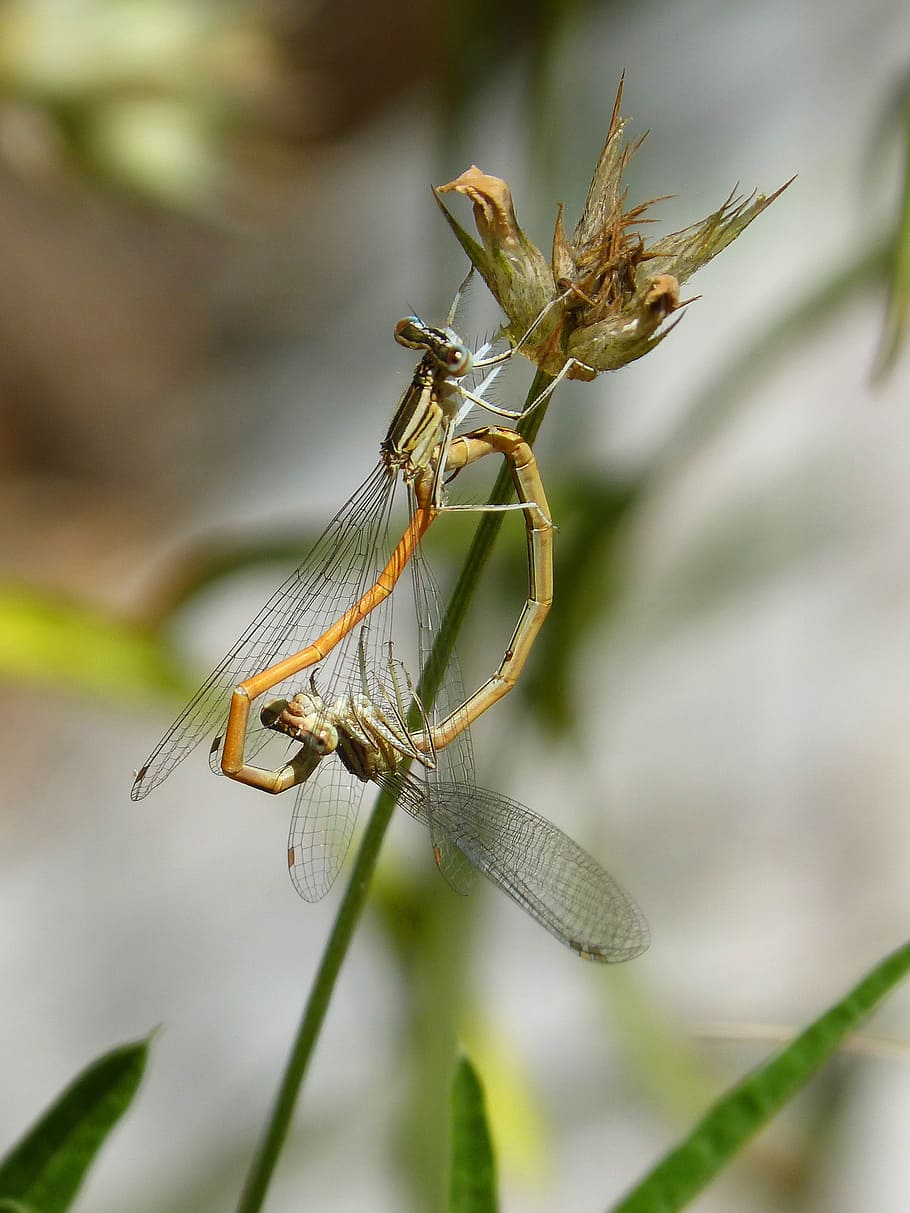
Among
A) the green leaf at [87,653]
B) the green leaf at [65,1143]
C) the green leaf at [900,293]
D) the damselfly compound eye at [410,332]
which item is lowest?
the green leaf at [65,1143]

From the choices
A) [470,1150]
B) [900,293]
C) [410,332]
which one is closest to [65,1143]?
[470,1150]

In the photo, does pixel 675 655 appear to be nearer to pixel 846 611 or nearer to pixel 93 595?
pixel 846 611

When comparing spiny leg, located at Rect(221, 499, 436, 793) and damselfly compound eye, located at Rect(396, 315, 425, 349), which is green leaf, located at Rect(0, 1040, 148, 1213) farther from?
damselfly compound eye, located at Rect(396, 315, 425, 349)

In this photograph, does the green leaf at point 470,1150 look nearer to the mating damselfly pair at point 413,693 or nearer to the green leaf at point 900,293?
the mating damselfly pair at point 413,693

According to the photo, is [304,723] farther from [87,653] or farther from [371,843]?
[87,653]

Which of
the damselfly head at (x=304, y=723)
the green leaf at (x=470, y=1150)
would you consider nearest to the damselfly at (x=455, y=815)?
the damselfly head at (x=304, y=723)

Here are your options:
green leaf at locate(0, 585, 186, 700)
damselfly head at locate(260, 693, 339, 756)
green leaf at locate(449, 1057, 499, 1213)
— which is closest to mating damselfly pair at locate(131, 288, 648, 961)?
damselfly head at locate(260, 693, 339, 756)
